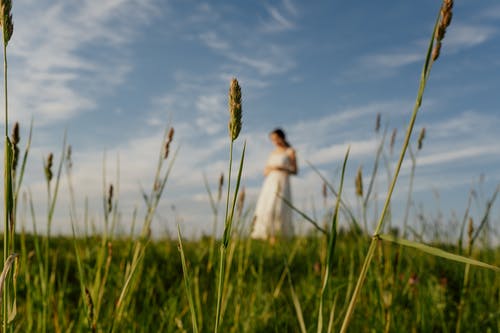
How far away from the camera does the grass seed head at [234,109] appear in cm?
72

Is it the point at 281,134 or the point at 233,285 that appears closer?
the point at 233,285

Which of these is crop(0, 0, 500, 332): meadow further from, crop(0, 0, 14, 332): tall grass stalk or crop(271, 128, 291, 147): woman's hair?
crop(271, 128, 291, 147): woman's hair

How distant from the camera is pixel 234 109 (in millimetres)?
722

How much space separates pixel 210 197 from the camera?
1887 millimetres

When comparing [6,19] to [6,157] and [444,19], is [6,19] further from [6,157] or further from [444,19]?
[444,19]

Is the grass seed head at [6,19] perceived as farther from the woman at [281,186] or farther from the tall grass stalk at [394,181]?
the woman at [281,186]

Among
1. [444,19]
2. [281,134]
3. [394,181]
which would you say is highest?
[281,134]

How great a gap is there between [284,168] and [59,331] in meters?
10.1

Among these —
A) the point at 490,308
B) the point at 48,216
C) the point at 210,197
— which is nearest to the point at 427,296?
the point at 490,308

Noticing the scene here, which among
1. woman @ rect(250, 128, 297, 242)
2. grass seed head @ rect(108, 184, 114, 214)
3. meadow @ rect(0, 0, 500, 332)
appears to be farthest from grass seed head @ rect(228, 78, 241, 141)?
woman @ rect(250, 128, 297, 242)

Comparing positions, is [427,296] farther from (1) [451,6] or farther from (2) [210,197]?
(1) [451,6]

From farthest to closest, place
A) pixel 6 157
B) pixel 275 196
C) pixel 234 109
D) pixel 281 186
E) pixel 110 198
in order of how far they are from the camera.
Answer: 1. pixel 275 196
2. pixel 281 186
3. pixel 110 198
4. pixel 6 157
5. pixel 234 109

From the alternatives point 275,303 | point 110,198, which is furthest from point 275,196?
point 110,198

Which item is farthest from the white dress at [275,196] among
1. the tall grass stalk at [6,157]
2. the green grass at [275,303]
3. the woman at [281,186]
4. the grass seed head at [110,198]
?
the tall grass stalk at [6,157]
